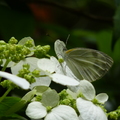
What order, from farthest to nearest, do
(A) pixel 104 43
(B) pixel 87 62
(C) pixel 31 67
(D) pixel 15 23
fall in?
1. (A) pixel 104 43
2. (D) pixel 15 23
3. (B) pixel 87 62
4. (C) pixel 31 67

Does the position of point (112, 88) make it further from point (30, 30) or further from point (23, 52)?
point (23, 52)

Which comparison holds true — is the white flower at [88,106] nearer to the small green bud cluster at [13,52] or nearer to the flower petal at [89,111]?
the flower petal at [89,111]

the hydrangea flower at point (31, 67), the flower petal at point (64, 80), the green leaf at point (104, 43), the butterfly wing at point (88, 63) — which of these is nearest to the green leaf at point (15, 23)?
the green leaf at point (104, 43)

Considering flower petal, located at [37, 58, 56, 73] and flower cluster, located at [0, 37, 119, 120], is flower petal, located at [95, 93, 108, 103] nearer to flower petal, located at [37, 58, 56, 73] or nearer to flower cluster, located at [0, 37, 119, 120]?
flower cluster, located at [0, 37, 119, 120]

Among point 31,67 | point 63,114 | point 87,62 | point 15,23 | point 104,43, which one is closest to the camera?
point 63,114

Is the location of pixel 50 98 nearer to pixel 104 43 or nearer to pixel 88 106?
pixel 88 106

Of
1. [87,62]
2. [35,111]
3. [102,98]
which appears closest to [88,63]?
[87,62]
